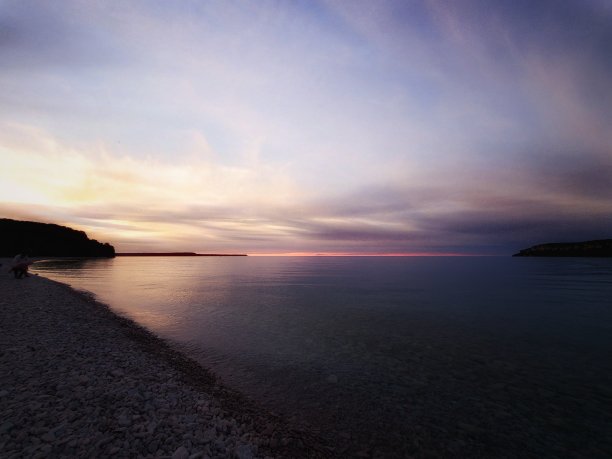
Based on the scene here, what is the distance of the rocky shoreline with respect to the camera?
6457 millimetres

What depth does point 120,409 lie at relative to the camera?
314 inches

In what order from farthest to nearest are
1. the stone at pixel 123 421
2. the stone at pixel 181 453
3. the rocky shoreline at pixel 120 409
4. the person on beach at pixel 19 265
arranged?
the person on beach at pixel 19 265 < the stone at pixel 123 421 < the rocky shoreline at pixel 120 409 < the stone at pixel 181 453

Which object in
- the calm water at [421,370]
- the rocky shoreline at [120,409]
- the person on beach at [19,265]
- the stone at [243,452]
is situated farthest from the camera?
the person on beach at [19,265]

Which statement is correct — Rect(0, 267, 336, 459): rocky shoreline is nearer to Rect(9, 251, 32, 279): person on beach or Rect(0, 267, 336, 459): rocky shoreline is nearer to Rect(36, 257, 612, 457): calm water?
Rect(36, 257, 612, 457): calm water

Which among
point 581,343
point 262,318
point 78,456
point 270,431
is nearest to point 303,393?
point 270,431

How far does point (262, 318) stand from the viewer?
24.8 metres

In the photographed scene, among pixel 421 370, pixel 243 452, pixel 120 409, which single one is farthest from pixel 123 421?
pixel 421 370

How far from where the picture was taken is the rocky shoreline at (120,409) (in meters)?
6.46

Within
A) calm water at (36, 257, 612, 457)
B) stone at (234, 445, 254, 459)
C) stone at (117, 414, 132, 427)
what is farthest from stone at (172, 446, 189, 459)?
calm water at (36, 257, 612, 457)

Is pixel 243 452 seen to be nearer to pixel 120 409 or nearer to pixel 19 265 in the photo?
pixel 120 409

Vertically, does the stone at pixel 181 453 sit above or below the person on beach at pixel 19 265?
below

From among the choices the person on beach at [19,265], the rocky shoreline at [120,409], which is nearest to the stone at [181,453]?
the rocky shoreline at [120,409]

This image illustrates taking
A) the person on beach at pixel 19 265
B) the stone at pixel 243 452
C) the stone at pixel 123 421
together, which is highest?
the person on beach at pixel 19 265

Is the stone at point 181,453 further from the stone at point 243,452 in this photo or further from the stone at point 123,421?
the stone at point 123,421
